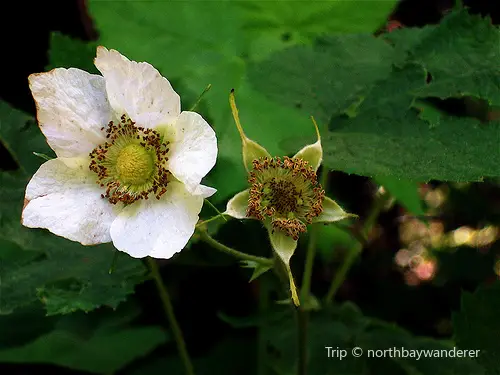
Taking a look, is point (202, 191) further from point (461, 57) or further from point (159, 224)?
point (461, 57)

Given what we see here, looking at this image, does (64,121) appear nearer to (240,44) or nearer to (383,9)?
(240,44)

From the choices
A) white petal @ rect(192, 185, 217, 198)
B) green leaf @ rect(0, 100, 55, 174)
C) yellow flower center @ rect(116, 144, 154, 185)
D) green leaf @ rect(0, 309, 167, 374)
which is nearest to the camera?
white petal @ rect(192, 185, 217, 198)

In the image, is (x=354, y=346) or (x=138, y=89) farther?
(x=354, y=346)

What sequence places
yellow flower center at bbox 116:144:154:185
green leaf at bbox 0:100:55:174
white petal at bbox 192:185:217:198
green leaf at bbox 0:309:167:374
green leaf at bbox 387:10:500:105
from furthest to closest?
green leaf at bbox 0:309:167:374, green leaf at bbox 0:100:55:174, green leaf at bbox 387:10:500:105, yellow flower center at bbox 116:144:154:185, white petal at bbox 192:185:217:198

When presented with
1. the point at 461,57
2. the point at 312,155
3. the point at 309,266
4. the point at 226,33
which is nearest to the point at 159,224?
the point at 312,155

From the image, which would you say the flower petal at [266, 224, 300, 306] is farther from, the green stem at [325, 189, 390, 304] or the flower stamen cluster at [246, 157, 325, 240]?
the green stem at [325, 189, 390, 304]

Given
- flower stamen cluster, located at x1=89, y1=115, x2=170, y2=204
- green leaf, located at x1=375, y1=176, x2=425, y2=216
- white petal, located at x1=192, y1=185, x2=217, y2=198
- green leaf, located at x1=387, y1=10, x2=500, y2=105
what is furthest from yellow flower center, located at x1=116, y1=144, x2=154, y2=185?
green leaf, located at x1=375, y1=176, x2=425, y2=216

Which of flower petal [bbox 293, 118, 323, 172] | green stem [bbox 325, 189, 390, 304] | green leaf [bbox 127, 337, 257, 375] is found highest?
green stem [bbox 325, 189, 390, 304]
